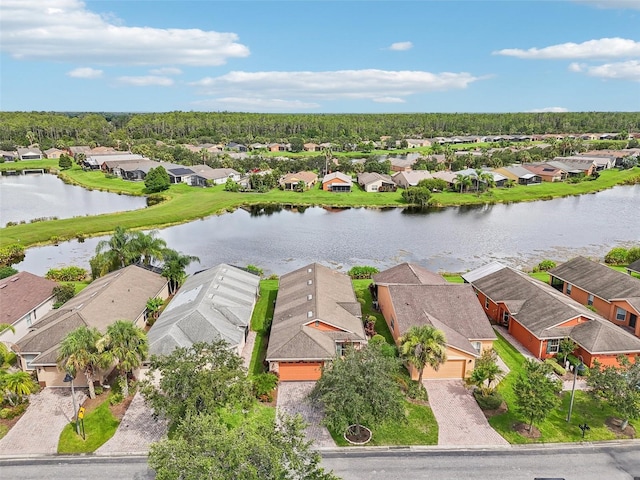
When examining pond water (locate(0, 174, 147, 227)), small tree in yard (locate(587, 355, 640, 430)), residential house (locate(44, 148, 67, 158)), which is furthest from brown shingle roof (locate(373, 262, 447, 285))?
residential house (locate(44, 148, 67, 158))

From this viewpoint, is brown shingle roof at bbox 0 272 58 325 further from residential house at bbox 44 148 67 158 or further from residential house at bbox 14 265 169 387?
residential house at bbox 44 148 67 158

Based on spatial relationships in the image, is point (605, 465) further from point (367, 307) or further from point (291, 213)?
point (291, 213)

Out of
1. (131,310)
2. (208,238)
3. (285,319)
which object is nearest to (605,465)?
(285,319)

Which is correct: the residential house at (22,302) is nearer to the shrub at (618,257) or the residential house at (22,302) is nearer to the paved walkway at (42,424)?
the paved walkway at (42,424)

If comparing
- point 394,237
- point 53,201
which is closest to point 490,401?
point 394,237

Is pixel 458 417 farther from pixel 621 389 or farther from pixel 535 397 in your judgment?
pixel 621 389
